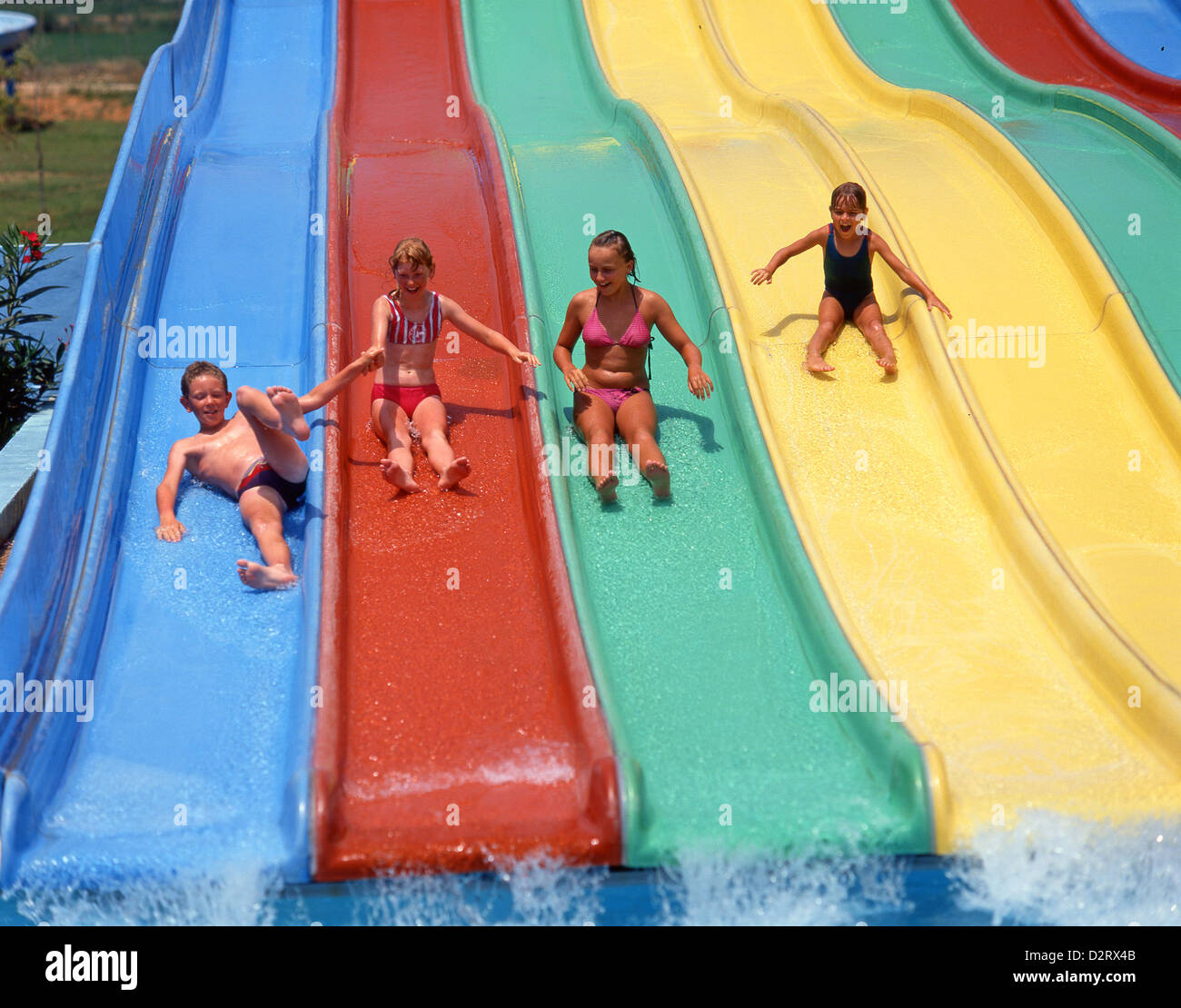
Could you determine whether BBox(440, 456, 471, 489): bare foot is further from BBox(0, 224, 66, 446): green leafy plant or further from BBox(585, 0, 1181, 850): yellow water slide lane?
BBox(0, 224, 66, 446): green leafy plant

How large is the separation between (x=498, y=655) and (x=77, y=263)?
6.72 meters

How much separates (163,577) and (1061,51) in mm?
Result: 7542

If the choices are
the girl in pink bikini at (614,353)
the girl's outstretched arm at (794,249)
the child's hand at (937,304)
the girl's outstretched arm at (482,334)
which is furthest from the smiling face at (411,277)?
the child's hand at (937,304)

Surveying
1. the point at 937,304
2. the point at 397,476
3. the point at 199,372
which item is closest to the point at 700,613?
the point at 397,476

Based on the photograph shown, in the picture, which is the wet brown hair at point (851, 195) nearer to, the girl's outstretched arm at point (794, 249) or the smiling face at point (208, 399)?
the girl's outstretched arm at point (794, 249)

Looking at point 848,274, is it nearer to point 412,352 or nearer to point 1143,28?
point 412,352

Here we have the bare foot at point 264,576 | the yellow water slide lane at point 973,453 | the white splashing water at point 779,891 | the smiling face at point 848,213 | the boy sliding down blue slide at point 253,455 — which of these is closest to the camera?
the white splashing water at point 779,891

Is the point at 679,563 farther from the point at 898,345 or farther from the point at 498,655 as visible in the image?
the point at 898,345

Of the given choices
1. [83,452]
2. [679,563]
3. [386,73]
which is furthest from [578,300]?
[386,73]

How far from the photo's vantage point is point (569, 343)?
17.6 ft

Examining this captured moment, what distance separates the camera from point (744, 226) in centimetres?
657

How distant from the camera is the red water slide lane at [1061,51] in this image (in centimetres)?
826

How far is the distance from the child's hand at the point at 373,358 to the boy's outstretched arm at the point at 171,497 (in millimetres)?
840

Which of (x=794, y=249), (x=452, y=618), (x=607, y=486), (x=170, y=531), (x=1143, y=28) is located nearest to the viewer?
(x=452, y=618)
